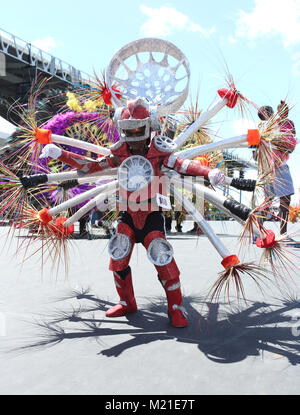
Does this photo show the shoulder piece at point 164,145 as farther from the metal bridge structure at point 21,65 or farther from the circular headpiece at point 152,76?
the metal bridge structure at point 21,65

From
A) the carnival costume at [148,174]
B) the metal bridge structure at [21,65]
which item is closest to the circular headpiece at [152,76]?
the carnival costume at [148,174]

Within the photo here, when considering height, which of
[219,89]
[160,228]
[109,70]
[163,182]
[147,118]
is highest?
[109,70]

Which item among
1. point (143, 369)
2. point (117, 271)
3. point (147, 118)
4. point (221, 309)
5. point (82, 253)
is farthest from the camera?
point (82, 253)

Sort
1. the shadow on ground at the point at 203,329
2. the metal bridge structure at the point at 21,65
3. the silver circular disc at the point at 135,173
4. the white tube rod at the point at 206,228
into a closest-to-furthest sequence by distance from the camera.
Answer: the shadow on ground at the point at 203,329, the white tube rod at the point at 206,228, the silver circular disc at the point at 135,173, the metal bridge structure at the point at 21,65

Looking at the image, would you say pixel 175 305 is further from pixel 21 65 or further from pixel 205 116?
pixel 21 65

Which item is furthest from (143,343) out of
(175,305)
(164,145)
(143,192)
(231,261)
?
(164,145)

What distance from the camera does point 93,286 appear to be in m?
3.33

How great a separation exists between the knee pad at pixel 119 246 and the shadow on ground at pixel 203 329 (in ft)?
1.44

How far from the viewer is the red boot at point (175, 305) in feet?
7.41

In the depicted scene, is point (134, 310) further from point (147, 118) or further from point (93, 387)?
point (147, 118)

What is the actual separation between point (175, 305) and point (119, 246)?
0.52 meters

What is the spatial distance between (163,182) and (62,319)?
1.14 m

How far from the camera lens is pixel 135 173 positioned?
91.4 inches

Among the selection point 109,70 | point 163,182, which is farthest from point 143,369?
point 109,70
